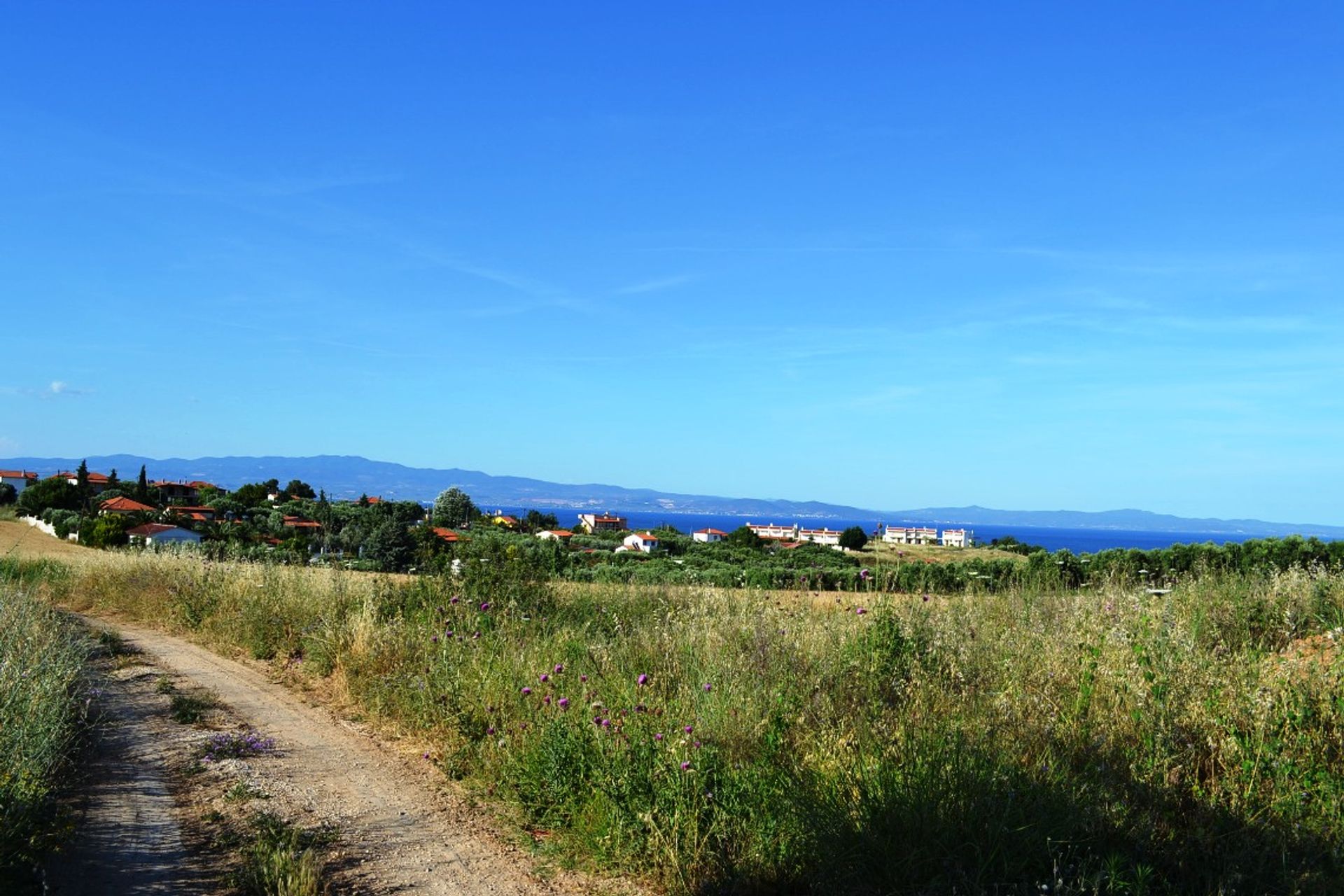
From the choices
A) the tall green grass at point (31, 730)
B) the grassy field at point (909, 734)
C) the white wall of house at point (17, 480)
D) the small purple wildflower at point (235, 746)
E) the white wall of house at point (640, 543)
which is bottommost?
the white wall of house at point (17, 480)

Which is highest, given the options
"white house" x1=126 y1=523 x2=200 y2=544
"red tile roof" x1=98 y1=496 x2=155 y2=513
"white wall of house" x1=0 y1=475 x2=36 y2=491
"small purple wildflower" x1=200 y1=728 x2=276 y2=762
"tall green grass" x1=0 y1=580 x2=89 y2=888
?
"tall green grass" x1=0 y1=580 x2=89 y2=888

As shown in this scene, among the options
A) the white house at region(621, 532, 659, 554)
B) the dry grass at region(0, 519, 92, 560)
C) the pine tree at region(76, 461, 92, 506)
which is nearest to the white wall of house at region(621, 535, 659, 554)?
the white house at region(621, 532, 659, 554)

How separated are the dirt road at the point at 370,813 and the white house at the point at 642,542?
27609mm

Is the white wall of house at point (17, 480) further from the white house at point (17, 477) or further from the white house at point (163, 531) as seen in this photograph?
the white house at point (163, 531)

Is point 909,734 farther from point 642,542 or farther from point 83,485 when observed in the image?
point 83,485

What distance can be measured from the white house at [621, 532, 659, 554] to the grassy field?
27581 millimetres

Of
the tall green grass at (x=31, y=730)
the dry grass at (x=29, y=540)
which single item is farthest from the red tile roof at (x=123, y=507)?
the tall green grass at (x=31, y=730)

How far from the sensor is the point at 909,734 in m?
4.99

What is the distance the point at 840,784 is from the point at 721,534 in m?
49.2

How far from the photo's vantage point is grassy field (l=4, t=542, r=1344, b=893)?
14.6ft

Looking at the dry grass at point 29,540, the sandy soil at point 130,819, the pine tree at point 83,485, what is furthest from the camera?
the pine tree at point 83,485

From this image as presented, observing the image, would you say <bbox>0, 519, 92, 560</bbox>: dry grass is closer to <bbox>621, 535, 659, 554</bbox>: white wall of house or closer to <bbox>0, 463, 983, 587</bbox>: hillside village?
<bbox>0, 463, 983, 587</bbox>: hillside village

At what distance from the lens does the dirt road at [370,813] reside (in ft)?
16.8

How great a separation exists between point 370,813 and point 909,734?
3.53 m
